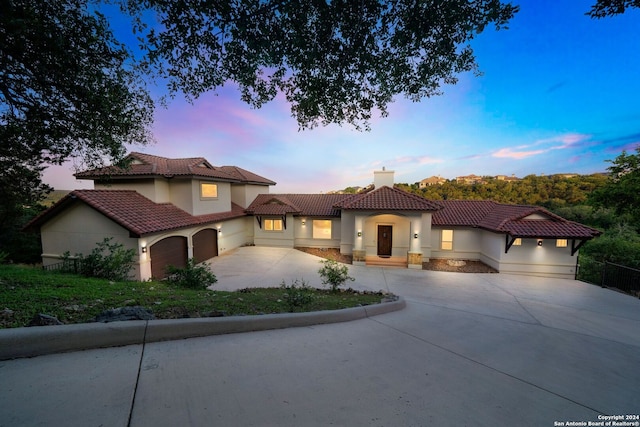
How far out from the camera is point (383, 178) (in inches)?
672

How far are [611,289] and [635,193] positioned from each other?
739 cm

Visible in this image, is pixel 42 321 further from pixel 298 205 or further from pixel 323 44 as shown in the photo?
Result: pixel 298 205

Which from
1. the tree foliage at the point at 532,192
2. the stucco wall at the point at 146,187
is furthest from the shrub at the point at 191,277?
the tree foliage at the point at 532,192

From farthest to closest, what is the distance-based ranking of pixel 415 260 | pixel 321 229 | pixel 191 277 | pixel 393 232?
pixel 321 229, pixel 393 232, pixel 415 260, pixel 191 277

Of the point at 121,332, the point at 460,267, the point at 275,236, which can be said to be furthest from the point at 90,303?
the point at 460,267

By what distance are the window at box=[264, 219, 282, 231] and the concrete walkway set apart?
1501 centimetres

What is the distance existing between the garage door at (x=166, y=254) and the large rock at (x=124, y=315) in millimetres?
7657

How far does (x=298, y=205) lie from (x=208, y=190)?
727 centimetres

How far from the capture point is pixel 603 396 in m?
3.06

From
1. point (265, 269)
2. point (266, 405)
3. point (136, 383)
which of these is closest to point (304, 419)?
point (266, 405)

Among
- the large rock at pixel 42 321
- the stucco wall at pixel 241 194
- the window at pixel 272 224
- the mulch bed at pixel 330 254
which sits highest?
the stucco wall at pixel 241 194

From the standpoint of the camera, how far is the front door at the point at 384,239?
16703mm

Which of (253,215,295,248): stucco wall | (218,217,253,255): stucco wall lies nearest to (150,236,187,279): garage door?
(218,217,253,255): stucco wall

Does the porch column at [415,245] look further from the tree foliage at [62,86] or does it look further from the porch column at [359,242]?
the tree foliage at [62,86]
